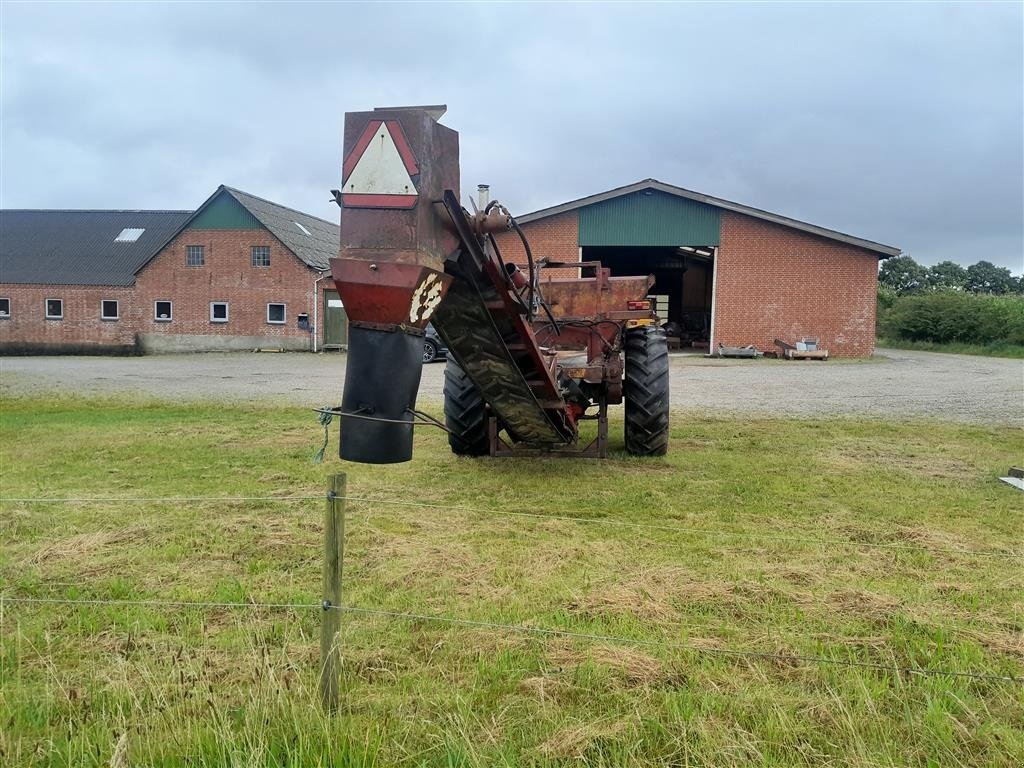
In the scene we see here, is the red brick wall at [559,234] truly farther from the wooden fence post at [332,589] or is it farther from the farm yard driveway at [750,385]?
the wooden fence post at [332,589]

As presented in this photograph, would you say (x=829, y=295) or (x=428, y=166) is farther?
(x=829, y=295)

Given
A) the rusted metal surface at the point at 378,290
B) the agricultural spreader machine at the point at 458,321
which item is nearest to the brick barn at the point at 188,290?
the agricultural spreader machine at the point at 458,321

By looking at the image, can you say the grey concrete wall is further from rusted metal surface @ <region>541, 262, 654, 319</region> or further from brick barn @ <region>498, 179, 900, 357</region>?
rusted metal surface @ <region>541, 262, 654, 319</region>

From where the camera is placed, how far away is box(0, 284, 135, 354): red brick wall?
36.2 meters

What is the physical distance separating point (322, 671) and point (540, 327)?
18.1ft

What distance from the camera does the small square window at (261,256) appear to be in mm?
34281

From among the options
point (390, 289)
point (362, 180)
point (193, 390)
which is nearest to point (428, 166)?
point (362, 180)

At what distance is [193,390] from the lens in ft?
52.4

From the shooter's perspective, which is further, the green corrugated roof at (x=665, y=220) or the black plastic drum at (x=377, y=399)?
the green corrugated roof at (x=665, y=220)

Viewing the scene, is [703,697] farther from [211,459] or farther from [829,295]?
[829,295]

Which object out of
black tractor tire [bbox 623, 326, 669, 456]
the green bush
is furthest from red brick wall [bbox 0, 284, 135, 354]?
the green bush

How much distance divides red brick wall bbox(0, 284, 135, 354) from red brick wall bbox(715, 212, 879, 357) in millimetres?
26591

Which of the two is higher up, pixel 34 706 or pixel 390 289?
pixel 390 289

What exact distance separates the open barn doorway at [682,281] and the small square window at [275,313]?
14.1m
